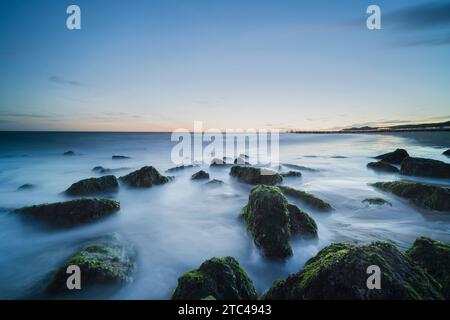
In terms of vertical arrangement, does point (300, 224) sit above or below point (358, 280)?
below

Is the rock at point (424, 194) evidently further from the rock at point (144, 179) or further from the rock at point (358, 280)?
the rock at point (144, 179)

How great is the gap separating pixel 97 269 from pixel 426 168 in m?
14.9

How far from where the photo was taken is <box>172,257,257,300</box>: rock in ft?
11.2

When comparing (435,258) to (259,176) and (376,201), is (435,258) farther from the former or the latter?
(259,176)

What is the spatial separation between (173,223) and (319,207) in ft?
16.4

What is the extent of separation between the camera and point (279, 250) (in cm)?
534

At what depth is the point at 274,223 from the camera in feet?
18.2

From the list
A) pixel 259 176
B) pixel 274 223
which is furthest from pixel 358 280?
pixel 259 176

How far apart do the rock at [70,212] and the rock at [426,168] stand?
14.6 metres

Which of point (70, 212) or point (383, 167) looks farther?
point (383, 167)

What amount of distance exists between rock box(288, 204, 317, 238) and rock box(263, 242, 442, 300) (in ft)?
9.21

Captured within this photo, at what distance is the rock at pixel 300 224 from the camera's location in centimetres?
621
